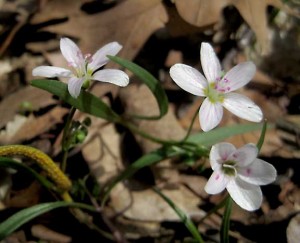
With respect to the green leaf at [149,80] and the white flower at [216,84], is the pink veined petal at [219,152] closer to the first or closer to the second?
the white flower at [216,84]

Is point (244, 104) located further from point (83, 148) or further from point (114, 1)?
point (114, 1)

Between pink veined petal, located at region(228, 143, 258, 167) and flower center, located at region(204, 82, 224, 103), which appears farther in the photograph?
flower center, located at region(204, 82, 224, 103)

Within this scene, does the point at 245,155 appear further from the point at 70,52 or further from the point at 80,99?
the point at 70,52

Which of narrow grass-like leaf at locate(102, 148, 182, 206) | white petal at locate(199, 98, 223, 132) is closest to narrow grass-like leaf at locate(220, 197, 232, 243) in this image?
white petal at locate(199, 98, 223, 132)

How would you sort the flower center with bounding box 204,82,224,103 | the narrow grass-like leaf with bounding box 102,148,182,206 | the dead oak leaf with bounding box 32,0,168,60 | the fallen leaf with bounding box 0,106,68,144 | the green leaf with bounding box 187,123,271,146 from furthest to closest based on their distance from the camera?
the dead oak leaf with bounding box 32,0,168,60, the fallen leaf with bounding box 0,106,68,144, the green leaf with bounding box 187,123,271,146, the narrow grass-like leaf with bounding box 102,148,182,206, the flower center with bounding box 204,82,224,103

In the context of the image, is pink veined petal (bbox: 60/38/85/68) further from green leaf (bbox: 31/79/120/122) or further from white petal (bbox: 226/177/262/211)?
white petal (bbox: 226/177/262/211)

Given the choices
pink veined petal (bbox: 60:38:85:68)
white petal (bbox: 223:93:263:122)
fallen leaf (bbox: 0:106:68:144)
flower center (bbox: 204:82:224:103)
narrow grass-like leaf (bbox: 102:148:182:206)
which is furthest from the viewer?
fallen leaf (bbox: 0:106:68:144)

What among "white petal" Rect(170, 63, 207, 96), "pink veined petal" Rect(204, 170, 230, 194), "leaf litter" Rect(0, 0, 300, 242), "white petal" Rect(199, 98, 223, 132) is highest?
"white petal" Rect(170, 63, 207, 96)

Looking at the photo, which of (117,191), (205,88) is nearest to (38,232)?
(117,191)
